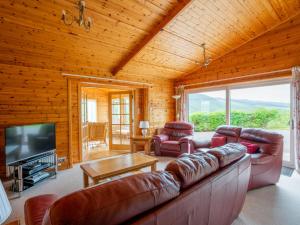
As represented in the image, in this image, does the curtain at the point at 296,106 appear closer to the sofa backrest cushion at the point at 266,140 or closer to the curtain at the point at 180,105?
the sofa backrest cushion at the point at 266,140

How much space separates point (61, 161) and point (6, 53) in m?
2.44

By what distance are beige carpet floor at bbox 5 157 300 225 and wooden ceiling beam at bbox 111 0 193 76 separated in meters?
2.84

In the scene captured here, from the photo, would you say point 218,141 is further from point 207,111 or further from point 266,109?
point 207,111

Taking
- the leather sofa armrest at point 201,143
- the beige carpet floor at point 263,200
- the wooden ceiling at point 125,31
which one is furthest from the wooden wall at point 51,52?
the leather sofa armrest at point 201,143

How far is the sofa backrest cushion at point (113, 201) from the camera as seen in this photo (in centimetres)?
69

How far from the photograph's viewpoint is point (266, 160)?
2756 millimetres

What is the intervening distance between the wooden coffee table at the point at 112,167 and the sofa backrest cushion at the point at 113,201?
5.34 feet

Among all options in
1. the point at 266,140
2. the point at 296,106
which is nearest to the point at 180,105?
the point at 296,106

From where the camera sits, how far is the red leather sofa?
4.50 metres

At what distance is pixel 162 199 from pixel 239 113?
4.78 meters

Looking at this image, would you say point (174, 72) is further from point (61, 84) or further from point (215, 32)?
point (61, 84)

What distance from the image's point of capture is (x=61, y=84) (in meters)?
3.96

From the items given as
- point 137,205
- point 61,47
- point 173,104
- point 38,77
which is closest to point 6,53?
point 38,77

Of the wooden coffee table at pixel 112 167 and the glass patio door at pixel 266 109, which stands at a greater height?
the glass patio door at pixel 266 109
